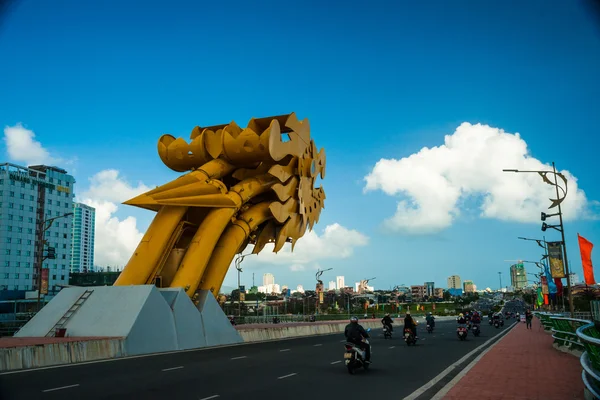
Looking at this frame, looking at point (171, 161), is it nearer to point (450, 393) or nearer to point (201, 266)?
point (201, 266)

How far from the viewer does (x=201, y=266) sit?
25.0m

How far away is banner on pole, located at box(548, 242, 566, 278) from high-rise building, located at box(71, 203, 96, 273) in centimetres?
15824

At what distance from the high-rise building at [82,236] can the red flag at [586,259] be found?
530 feet

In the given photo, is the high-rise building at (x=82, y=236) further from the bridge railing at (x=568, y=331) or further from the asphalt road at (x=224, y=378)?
the bridge railing at (x=568, y=331)

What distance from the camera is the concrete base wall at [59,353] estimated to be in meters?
14.6

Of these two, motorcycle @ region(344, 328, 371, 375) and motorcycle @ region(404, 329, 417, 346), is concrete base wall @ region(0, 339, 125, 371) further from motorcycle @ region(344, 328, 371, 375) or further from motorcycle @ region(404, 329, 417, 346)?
motorcycle @ region(404, 329, 417, 346)

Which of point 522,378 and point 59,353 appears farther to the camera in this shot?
point 59,353

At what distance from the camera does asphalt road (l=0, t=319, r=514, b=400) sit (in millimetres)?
10555

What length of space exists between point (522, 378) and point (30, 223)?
337ft

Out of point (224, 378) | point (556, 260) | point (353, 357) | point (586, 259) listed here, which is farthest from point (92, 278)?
point (353, 357)

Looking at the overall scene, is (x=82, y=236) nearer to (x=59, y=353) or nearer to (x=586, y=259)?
(x=59, y=353)

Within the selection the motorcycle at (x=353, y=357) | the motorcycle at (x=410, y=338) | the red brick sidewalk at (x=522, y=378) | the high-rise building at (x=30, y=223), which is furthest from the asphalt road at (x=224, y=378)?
the high-rise building at (x=30, y=223)

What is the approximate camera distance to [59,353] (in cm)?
1611

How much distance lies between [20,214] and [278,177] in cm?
8255
